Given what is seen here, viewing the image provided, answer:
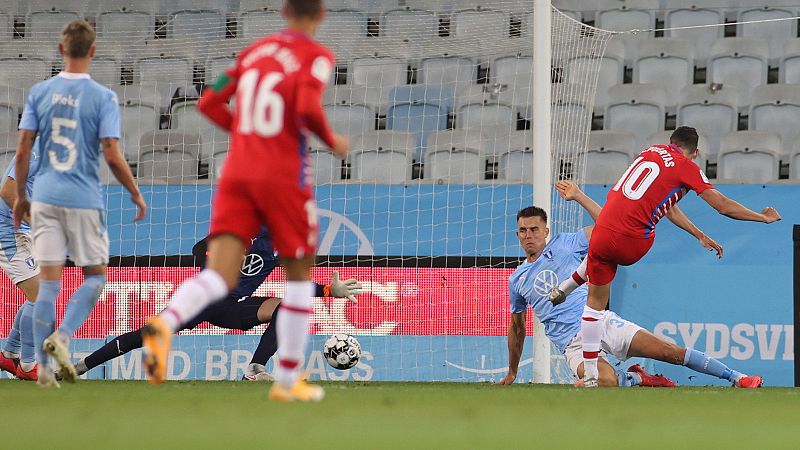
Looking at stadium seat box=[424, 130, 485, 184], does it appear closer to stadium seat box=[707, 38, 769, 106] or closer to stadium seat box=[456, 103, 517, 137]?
stadium seat box=[456, 103, 517, 137]

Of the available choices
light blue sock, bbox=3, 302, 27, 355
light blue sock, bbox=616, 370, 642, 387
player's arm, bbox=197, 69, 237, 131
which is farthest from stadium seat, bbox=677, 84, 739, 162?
player's arm, bbox=197, 69, 237, 131

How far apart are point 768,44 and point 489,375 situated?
258 inches

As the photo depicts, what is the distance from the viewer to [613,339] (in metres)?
8.66

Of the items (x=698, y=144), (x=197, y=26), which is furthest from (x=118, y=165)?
(x=698, y=144)

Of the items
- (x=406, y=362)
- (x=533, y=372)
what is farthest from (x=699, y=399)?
(x=406, y=362)

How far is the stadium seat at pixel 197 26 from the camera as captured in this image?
42.3 feet

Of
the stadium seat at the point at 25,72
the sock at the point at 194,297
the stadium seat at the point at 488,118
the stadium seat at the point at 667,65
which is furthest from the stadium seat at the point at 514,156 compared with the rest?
the sock at the point at 194,297

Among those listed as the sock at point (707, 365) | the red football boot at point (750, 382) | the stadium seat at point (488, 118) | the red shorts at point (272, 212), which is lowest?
the red football boot at point (750, 382)

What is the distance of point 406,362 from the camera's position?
1001 cm

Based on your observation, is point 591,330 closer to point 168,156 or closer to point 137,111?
point 168,156

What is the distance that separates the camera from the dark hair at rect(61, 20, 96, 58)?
5.98 metres

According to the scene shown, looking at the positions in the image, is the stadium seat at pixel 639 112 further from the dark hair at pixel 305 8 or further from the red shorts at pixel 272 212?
the red shorts at pixel 272 212

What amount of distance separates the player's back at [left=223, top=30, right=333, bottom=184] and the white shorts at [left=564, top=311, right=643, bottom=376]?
4738 mm

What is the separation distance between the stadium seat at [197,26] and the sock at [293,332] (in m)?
8.71
